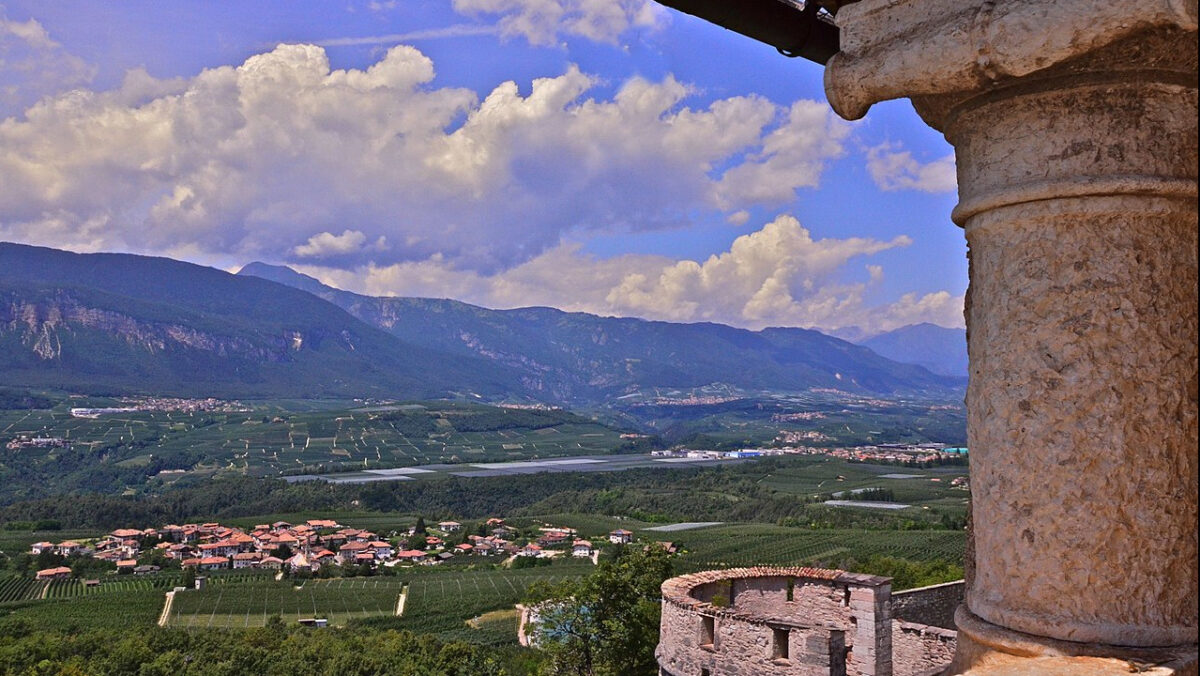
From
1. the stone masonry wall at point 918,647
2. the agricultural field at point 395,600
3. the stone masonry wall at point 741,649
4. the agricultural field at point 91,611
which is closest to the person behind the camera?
the stone masonry wall at point 741,649

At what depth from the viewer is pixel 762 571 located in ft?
45.4

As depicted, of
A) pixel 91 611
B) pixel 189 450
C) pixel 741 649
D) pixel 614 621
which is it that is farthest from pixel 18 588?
pixel 189 450

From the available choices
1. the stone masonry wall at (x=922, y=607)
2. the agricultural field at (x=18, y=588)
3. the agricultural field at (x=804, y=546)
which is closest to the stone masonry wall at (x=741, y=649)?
the stone masonry wall at (x=922, y=607)

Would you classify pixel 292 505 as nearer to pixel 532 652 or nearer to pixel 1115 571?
pixel 532 652

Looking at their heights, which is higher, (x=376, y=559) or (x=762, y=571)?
(x=762, y=571)

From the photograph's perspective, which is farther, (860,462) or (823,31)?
(860,462)

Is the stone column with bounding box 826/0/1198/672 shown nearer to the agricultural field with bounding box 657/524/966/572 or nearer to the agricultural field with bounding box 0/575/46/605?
the agricultural field with bounding box 657/524/966/572

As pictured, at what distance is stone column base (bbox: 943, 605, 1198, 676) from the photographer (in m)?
2.23

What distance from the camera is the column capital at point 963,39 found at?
7.47 feet

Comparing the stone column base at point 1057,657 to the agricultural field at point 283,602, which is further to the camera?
the agricultural field at point 283,602

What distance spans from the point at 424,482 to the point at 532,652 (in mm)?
95354

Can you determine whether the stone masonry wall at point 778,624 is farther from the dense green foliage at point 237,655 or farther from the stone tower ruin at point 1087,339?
the dense green foliage at point 237,655

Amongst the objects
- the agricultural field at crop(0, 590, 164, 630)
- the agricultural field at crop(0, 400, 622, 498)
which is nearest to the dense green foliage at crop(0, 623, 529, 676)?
the agricultural field at crop(0, 590, 164, 630)

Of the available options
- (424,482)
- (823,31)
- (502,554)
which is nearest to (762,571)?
(823,31)
